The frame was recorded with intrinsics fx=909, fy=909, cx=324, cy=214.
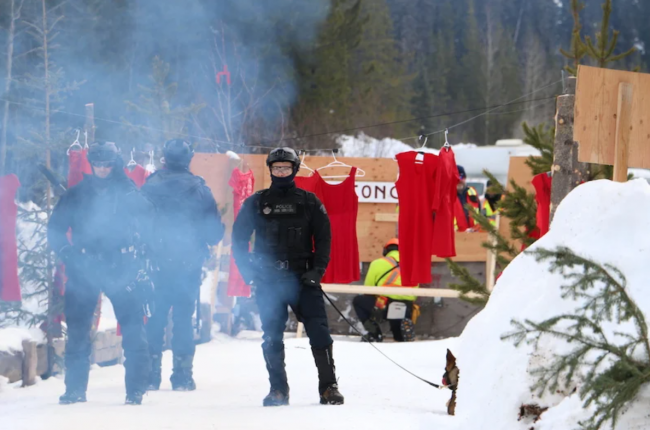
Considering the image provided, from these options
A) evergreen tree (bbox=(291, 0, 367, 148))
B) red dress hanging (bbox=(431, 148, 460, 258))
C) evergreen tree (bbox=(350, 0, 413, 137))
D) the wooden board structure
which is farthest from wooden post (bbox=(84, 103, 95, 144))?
evergreen tree (bbox=(350, 0, 413, 137))

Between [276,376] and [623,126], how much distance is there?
289cm

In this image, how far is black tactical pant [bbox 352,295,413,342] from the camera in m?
11.4

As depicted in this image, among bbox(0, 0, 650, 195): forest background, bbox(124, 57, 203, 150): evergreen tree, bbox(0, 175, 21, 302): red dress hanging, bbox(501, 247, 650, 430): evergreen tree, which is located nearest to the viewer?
bbox(501, 247, 650, 430): evergreen tree

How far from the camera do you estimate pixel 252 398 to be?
6895 mm

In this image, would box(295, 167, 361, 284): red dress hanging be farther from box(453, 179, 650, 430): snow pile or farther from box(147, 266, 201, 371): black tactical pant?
box(453, 179, 650, 430): snow pile

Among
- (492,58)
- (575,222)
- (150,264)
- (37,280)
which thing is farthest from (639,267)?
(492,58)

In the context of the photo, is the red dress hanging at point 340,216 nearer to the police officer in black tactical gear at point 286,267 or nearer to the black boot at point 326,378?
the police officer in black tactical gear at point 286,267

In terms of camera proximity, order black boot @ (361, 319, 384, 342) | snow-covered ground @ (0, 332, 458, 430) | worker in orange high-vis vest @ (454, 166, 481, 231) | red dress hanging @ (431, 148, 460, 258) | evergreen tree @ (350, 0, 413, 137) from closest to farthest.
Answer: snow-covered ground @ (0, 332, 458, 430) → red dress hanging @ (431, 148, 460, 258) → worker in orange high-vis vest @ (454, 166, 481, 231) → black boot @ (361, 319, 384, 342) → evergreen tree @ (350, 0, 413, 137)

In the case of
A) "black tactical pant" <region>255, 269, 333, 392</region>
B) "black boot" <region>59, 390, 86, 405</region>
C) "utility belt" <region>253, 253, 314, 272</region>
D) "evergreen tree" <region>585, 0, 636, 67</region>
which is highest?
"evergreen tree" <region>585, 0, 636, 67</region>

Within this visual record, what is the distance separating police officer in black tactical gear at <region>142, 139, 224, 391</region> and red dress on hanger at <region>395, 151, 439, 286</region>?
2105mm

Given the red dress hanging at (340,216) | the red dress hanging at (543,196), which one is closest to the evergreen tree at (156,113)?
the red dress hanging at (340,216)

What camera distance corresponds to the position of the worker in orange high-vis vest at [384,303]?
36.4 ft

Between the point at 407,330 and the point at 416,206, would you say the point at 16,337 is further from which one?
the point at 407,330

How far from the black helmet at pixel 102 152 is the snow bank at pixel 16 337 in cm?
255
